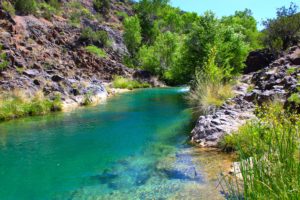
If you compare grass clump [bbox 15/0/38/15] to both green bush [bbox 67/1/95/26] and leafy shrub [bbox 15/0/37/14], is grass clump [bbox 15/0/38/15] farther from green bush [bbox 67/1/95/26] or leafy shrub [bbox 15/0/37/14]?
green bush [bbox 67/1/95/26]

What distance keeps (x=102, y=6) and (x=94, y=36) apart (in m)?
24.7

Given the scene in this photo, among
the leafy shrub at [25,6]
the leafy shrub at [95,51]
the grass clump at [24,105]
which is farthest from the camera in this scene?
the leafy shrub at [95,51]

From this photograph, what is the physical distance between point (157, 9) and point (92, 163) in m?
74.9

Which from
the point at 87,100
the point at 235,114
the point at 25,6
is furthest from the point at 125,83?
the point at 235,114

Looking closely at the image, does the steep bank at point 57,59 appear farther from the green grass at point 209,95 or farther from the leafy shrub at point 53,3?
the green grass at point 209,95

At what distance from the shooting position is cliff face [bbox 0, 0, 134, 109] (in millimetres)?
26766

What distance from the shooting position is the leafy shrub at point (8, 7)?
35.1 metres

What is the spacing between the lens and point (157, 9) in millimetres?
81750

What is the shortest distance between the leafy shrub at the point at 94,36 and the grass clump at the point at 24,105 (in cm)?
2674

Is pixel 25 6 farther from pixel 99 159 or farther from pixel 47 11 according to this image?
pixel 99 159

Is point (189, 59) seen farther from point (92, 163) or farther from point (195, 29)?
point (92, 163)

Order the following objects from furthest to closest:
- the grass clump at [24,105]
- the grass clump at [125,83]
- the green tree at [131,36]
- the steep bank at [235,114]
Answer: the green tree at [131,36] < the grass clump at [125,83] < the grass clump at [24,105] < the steep bank at [235,114]

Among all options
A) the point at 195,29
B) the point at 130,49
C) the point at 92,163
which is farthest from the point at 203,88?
the point at 130,49

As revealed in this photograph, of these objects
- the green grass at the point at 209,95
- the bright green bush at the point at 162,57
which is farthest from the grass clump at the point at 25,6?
the green grass at the point at 209,95
